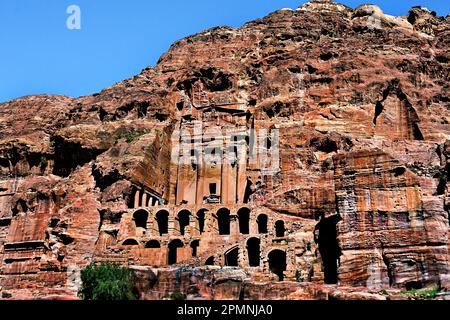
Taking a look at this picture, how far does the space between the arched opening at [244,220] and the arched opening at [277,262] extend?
668 centimetres

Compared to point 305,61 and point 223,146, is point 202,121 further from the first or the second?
point 305,61

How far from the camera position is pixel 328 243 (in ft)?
182

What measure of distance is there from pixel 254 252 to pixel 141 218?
517 inches

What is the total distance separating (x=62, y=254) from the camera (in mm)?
60500

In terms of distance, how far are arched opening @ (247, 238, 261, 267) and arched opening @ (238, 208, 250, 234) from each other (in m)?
3.64

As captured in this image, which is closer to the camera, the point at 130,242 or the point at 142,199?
the point at 130,242

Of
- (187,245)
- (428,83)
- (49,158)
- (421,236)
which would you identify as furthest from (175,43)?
(421,236)

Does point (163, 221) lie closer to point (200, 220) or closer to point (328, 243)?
point (200, 220)

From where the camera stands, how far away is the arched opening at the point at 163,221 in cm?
6538

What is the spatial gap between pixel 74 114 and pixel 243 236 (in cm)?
3831

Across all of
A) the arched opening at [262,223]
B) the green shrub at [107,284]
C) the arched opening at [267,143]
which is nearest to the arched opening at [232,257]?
the arched opening at [262,223]

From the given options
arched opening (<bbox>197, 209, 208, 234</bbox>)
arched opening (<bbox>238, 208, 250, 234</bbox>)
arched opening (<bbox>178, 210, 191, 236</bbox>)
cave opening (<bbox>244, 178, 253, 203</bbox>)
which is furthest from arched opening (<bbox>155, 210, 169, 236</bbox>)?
cave opening (<bbox>244, 178, 253, 203</bbox>)

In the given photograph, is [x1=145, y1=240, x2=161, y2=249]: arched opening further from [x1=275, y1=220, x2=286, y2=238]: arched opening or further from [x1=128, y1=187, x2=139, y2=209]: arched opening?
[x1=275, y1=220, x2=286, y2=238]: arched opening

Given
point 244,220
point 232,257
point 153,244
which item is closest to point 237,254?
point 232,257
